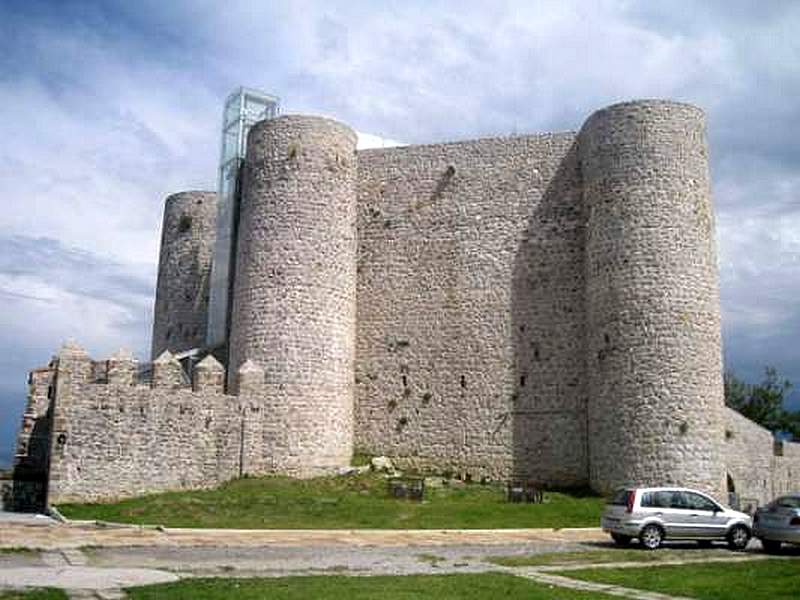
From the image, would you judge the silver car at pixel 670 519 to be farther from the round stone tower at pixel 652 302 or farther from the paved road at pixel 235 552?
the round stone tower at pixel 652 302

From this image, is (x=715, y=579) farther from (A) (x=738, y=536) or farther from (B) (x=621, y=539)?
(A) (x=738, y=536)

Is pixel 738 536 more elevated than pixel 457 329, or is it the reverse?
pixel 457 329

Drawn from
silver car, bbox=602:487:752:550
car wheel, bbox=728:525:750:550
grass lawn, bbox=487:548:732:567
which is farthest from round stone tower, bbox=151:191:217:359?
car wheel, bbox=728:525:750:550

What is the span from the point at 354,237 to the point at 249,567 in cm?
1938

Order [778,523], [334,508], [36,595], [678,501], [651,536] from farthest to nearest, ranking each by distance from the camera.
→ 1. [334,508]
2. [678,501]
3. [651,536]
4. [778,523]
5. [36,595]

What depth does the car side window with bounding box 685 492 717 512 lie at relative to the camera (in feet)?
62.2

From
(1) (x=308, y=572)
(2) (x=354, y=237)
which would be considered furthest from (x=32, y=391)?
(1) (x=308, y=572)

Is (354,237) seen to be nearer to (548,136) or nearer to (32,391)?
(548,136)

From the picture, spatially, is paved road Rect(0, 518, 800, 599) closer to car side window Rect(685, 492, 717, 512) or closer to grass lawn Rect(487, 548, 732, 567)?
grass lawn Rect(487, 548, 732, 567)

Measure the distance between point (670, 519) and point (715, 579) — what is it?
18.0 feet

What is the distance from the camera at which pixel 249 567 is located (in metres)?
13.7

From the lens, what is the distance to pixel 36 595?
33.2ft

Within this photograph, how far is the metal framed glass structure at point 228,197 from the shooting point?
1315 inches

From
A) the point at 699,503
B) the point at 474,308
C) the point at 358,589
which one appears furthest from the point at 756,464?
the point at 358,589
